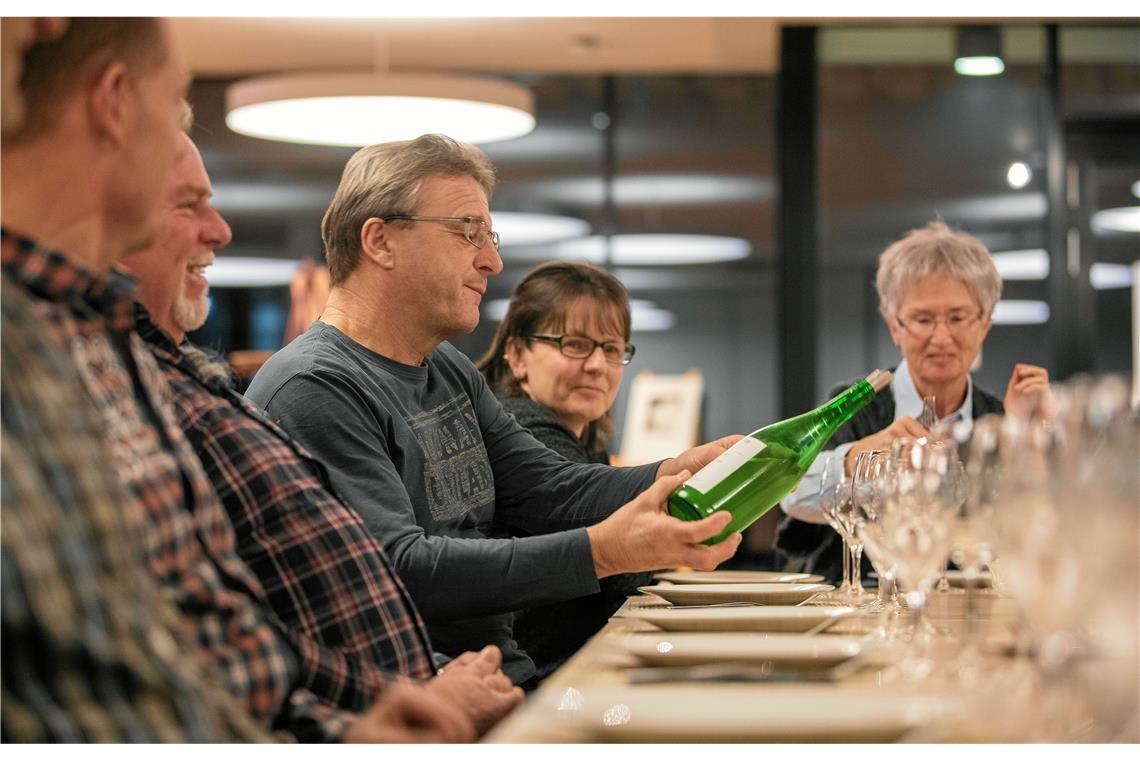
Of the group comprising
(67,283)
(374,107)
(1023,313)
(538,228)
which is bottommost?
(67,283)

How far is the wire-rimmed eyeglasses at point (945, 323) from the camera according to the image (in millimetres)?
2863

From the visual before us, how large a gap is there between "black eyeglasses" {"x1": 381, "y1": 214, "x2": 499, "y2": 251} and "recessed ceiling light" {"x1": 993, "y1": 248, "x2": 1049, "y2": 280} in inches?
153

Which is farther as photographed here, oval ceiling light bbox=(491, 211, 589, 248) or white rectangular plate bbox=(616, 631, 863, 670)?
oval ceiling light bbox=(491, 211, 589, 248)

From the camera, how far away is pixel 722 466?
1741mm

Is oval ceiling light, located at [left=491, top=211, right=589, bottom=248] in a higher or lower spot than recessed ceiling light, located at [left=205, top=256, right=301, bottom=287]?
higher

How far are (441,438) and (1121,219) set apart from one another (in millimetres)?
4274

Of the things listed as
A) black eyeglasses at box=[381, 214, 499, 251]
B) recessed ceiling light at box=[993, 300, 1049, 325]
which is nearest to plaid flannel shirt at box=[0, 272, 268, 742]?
black eyeglasses at box=[381, 214, 499, 251]

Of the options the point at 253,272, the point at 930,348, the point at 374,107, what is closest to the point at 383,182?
the point at 930,348

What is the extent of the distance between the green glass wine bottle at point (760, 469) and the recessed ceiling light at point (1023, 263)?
3.71 meters

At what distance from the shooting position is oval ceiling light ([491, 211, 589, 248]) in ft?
21.4

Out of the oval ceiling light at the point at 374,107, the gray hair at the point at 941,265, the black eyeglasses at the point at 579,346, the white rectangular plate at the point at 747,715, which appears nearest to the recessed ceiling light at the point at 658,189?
the oval ceiling light at the point at 374,107

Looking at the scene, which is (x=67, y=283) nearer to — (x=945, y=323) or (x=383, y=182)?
(x=383, y=182)

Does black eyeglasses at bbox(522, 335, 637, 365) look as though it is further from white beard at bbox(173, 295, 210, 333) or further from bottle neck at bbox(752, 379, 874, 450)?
white beard at bbox(173, 295, 210, 333)

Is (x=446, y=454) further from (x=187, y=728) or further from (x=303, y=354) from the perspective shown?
(x=187, y=728)
